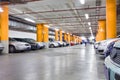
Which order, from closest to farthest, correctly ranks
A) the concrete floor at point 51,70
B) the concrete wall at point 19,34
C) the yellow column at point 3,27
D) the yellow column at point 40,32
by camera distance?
the concrete floor at point 51,70, the yellow column at point 3,27, the concrete wall at point 19,34, the yellow column at point 40,32

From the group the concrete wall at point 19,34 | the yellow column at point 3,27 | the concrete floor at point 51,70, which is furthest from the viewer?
the concrete wall at point 19,34

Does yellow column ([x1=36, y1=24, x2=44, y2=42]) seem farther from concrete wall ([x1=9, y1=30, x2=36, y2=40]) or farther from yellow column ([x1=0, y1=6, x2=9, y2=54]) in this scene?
yellow column ([x1=0, y1=6, x2=9, y2=54])

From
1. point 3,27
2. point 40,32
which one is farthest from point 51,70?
point 40,32

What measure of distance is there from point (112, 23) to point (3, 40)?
318 inches

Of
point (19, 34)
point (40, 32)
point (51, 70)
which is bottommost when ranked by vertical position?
point (51, 70)

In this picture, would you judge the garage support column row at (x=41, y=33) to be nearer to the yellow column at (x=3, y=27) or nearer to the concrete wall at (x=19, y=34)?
the concrete wall at (x=19, y=34)

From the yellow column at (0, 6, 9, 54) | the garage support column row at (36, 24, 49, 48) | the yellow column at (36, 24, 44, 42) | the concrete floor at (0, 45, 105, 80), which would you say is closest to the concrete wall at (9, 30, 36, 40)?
the yellow column at (36, 24, 44, 42)

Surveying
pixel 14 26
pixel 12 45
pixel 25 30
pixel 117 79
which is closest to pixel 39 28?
pixel 25 30

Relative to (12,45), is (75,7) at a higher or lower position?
higher

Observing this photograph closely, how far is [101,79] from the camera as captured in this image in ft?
14.5

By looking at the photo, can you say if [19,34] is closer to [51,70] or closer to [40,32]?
[40,32]

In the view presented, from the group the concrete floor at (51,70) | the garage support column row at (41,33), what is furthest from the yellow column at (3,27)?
the garage support column row at (41,33)

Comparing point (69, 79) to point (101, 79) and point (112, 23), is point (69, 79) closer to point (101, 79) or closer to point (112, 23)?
point (101, 79)

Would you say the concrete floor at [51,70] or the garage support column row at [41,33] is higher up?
the garage support column row at [41,33]
